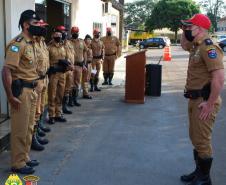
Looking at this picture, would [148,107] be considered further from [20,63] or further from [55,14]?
[20,63]

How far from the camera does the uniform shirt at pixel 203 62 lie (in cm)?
448

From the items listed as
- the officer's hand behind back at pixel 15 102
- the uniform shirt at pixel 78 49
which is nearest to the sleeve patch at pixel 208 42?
the officer's hand behind back at pixel 15 102

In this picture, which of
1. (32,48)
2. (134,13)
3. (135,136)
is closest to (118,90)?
(135,136)

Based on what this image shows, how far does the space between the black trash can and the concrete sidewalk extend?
138 cm

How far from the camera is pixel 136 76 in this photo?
34.3 feet

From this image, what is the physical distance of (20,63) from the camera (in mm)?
5012

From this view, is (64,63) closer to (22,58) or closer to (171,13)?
(22,58)

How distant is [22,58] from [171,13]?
234 feet

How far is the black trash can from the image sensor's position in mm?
11423

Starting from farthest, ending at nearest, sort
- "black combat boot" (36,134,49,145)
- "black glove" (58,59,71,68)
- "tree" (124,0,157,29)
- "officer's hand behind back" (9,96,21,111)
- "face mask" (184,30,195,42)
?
"tree" (124,0,157,29) < "black glove" (58,59,71,68) < "black combat boot" (36,134,49,145) < "officer's hand behind back" (9,96,21,111) < "face mask" (184,30,195,42)

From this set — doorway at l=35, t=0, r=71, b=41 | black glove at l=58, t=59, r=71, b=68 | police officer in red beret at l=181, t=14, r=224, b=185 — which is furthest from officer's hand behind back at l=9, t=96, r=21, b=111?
doorway at l=35, t=0, r=71, b=41

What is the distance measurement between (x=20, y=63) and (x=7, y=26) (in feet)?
7.99

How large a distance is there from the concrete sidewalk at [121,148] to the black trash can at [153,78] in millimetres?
1376

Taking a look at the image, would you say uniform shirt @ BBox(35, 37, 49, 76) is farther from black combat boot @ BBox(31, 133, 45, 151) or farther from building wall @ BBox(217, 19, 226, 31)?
building wall @ BBox(217, 19, 226, 31)
